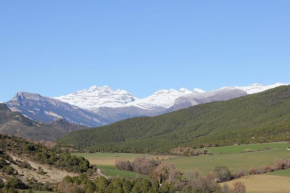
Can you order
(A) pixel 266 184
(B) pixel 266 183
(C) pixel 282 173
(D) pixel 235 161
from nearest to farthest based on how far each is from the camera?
(A) pixel 266 184
(B) pixel 266 183
(C) pixel 282 173
(D) pixel 235 161

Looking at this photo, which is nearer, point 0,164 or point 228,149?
point 0,164

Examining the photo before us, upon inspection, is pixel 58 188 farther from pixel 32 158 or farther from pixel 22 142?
pixel 22 142

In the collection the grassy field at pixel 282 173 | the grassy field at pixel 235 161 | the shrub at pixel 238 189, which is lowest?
the shrub at pixel 238 189

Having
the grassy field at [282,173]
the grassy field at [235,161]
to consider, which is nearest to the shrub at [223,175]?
the grassy field at [235,161]

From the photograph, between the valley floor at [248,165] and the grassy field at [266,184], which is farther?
the valley floor at [248,165]

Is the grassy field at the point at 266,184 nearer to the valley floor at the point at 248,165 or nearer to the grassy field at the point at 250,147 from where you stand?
the valley floor at the point at 248,165

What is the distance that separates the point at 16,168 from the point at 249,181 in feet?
176

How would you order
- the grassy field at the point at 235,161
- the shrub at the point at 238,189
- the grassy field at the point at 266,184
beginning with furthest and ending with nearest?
the grassy field at the point at 235,161 < the grassy field at the point at 266,184 < the shrub at the point at 238,189

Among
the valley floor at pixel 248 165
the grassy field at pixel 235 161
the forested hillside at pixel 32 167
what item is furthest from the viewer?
the grassy field at pixel 235 161

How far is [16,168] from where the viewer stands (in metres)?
95.8

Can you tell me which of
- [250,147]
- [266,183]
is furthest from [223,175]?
[250,147]

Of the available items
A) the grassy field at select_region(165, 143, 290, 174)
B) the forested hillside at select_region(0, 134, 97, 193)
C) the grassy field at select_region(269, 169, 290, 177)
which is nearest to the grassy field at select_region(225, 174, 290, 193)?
the grassy field at select_region(269, 169, 290, 177)

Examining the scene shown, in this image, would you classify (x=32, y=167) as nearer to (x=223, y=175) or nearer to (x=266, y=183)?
(x=223, y=175)

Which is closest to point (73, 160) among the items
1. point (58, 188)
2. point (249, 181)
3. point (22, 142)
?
point (22, 142)
